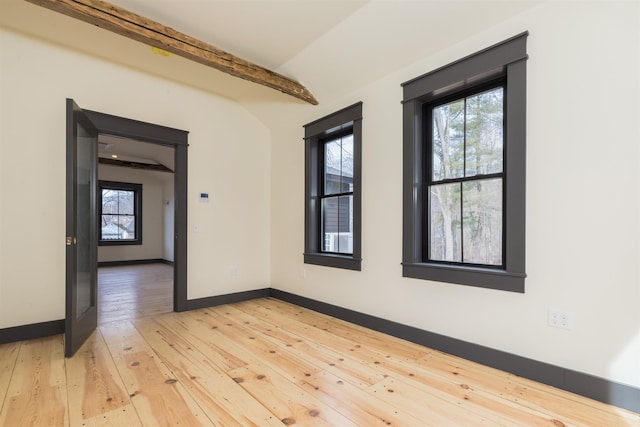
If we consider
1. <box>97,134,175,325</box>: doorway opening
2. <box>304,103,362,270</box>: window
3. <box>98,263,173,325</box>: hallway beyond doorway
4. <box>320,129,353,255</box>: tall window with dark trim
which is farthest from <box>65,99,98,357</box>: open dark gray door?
<box>97,134,175,325</box>: doorway opening

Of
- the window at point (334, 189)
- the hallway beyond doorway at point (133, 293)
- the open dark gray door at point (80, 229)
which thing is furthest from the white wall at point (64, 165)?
the window at point (334, 189)

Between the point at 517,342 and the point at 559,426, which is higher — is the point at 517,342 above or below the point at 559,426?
above

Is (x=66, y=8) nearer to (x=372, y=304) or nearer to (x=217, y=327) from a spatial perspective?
(x=217, y=327)

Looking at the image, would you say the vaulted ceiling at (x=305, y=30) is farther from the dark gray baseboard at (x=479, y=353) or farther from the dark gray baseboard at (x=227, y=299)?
the dark gray baseboard at (x=227, y=299)

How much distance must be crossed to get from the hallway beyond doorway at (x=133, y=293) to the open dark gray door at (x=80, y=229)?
63 cm

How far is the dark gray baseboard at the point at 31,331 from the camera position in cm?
290

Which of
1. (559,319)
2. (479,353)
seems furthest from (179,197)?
(559,319)

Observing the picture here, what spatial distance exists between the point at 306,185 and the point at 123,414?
296cm

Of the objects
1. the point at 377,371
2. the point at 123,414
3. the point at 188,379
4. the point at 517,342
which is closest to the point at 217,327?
the point at 188,379

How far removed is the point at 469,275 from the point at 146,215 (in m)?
9.22

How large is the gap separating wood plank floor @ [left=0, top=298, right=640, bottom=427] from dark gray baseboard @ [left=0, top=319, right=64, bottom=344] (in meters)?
0.09

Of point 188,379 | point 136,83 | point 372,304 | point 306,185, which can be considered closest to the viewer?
point 188,379

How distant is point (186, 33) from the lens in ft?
9.72

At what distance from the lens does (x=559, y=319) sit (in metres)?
2.09
